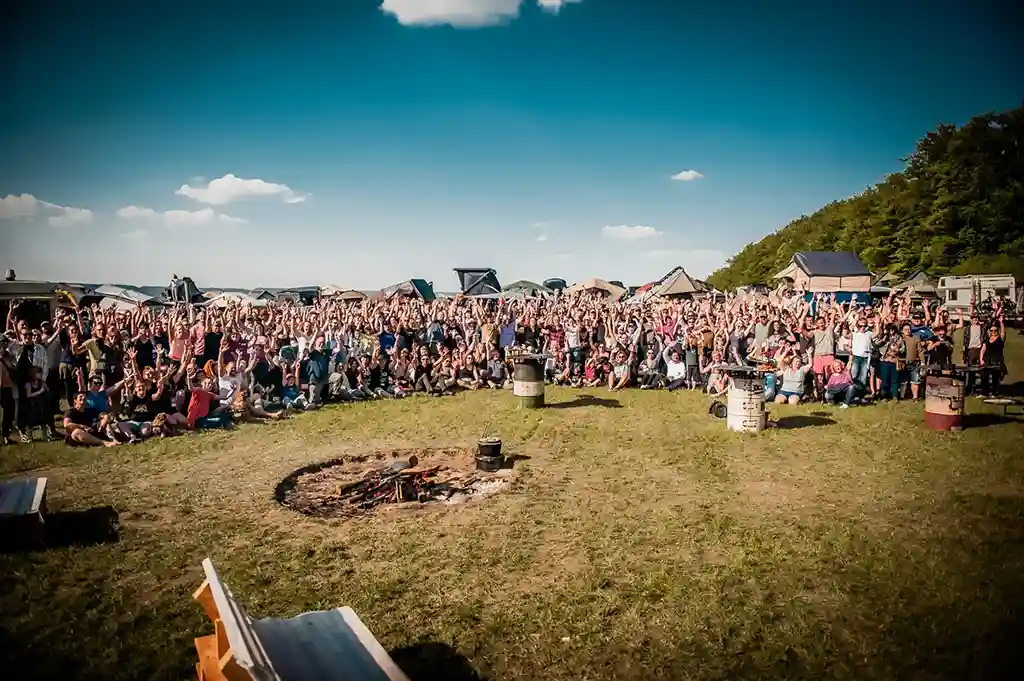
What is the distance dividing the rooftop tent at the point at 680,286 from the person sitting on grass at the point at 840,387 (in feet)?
73.7

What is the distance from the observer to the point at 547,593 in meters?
5.17

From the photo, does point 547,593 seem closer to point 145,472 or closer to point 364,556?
point 364,556

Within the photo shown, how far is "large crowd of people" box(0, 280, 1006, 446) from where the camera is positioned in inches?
451

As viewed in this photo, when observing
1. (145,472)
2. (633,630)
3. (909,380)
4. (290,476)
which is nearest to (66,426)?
(145,472)

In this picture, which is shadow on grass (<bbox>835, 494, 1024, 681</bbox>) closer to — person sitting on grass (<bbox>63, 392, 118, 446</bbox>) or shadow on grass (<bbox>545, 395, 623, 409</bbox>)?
shadow on grass (<bbox>545, 395, 623, 409</bbox>)

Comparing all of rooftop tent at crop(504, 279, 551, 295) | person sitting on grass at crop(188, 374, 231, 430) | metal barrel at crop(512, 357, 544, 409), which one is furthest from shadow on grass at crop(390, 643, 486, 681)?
rooftop tent at crop(504, 279, 551, 295)

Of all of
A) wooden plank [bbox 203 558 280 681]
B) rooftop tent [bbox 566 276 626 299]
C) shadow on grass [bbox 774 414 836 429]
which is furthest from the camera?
rooftop tent [bbox 566 276 626 299]

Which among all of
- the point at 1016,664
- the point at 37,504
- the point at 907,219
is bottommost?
the point at 1016,664

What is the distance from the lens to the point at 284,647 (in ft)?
11.7

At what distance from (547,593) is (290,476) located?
506cm

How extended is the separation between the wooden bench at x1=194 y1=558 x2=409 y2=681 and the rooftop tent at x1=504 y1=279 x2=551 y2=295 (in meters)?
39.8

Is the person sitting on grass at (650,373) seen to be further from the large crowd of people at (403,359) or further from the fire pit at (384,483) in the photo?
the fire pit at (384,483)

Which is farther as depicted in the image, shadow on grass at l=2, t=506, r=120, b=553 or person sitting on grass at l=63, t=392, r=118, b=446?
person sitting on grass at l=63, t=392, r=118, b=446

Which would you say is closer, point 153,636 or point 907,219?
point 153,636
